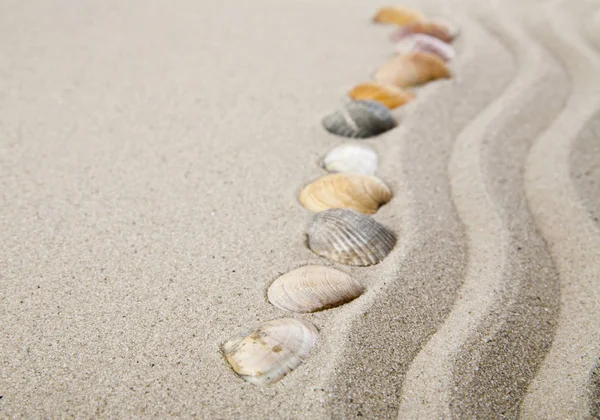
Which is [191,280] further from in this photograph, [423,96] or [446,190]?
[423,96]

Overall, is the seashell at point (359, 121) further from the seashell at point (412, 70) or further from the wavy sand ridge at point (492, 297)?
the seashell at point (412, 70)

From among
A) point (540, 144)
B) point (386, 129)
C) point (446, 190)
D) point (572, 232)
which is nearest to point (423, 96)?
point (386, 129)

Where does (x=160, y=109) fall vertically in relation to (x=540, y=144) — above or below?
below

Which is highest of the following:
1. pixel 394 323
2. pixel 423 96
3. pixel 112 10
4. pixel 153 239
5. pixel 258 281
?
pixel 423 96

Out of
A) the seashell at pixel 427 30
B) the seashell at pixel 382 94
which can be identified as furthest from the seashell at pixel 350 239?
the seashell at pixel 427 30

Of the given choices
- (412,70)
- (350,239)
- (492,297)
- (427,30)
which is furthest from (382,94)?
(492,297)

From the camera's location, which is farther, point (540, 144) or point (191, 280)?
point (540, 144)

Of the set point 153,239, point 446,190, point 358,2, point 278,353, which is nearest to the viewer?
point 278,353
